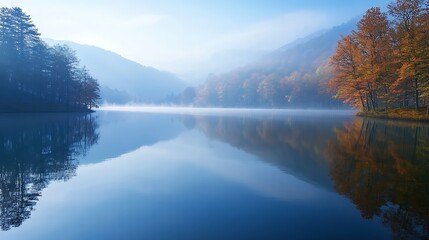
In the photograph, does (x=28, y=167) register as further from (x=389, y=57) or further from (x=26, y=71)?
(x=26, y=71)

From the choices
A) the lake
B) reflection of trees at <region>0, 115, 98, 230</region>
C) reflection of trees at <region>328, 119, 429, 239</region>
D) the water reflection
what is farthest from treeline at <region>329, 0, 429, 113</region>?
reflection of trees at <region>0, 115, 98, 230</region>

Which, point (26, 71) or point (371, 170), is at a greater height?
point (26, 71)

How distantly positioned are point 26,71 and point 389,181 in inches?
2640

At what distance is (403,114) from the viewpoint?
134 feet

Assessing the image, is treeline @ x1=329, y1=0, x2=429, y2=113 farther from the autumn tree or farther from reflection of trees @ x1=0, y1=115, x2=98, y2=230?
reflection of trees @ x1=0, y1=115, x2=98, y2=230

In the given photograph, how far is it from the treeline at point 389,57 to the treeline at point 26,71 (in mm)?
59731

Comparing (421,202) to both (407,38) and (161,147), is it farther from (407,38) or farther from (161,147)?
(407,38)

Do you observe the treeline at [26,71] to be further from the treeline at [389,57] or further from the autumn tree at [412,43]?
the autumn tree at [412,43]

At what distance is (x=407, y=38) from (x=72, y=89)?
7174 centimetres

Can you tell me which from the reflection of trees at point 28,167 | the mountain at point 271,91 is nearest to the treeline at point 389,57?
the reflection of trees at point 28,167

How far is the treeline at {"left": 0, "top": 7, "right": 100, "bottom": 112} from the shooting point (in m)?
55.0

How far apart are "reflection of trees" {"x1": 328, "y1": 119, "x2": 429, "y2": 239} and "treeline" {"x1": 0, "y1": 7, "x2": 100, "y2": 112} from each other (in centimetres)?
5847

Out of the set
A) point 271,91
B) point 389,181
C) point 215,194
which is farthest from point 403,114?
point 271,91

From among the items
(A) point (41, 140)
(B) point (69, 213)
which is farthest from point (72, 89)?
(B) point (69, 213)
